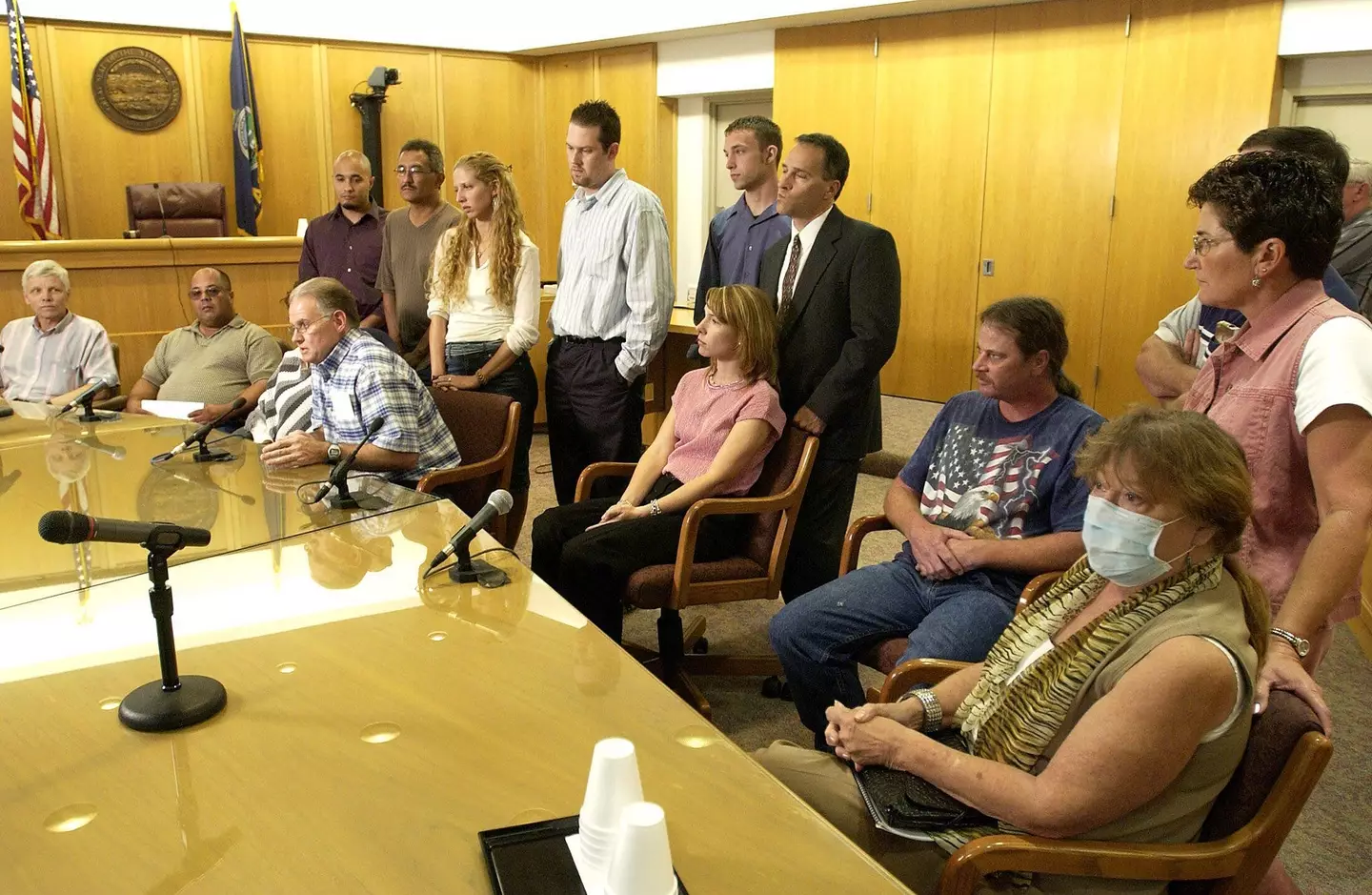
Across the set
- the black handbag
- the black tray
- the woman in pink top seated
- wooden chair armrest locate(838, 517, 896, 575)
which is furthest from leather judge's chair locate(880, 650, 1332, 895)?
the woman in pink top seated

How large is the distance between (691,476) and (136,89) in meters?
7.04

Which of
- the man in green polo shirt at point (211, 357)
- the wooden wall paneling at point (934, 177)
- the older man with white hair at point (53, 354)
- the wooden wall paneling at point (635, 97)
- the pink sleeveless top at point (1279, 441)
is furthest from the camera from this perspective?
the wooden wall paneling at point (635, 97)

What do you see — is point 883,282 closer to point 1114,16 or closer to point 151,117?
point 1114,16

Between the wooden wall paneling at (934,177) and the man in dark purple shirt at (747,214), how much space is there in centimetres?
297

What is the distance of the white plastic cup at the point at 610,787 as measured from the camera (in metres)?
1.05

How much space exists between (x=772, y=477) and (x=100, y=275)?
4.52 m

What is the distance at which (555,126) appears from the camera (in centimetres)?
933

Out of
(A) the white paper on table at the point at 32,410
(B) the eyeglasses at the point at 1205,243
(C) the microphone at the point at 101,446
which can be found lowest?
(A) the white paper on table at the point at 32,410

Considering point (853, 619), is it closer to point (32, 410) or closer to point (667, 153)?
point (32, 410)

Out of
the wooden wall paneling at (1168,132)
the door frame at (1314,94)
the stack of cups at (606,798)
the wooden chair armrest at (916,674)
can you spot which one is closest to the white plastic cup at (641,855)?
the stack of cups at (606,798)

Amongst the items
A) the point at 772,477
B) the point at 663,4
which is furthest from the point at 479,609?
the point at 663,4

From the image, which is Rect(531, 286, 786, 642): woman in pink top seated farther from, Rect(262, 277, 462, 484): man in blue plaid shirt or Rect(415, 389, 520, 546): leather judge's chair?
Rect(262, 277, 462, 484): man in blue plaid shirt

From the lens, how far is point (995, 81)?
6.45 metres

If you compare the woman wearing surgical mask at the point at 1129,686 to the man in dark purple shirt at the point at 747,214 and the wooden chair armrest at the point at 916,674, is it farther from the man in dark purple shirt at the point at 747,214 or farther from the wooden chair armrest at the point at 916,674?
the man in dark purple shirt at the point at 747,214
